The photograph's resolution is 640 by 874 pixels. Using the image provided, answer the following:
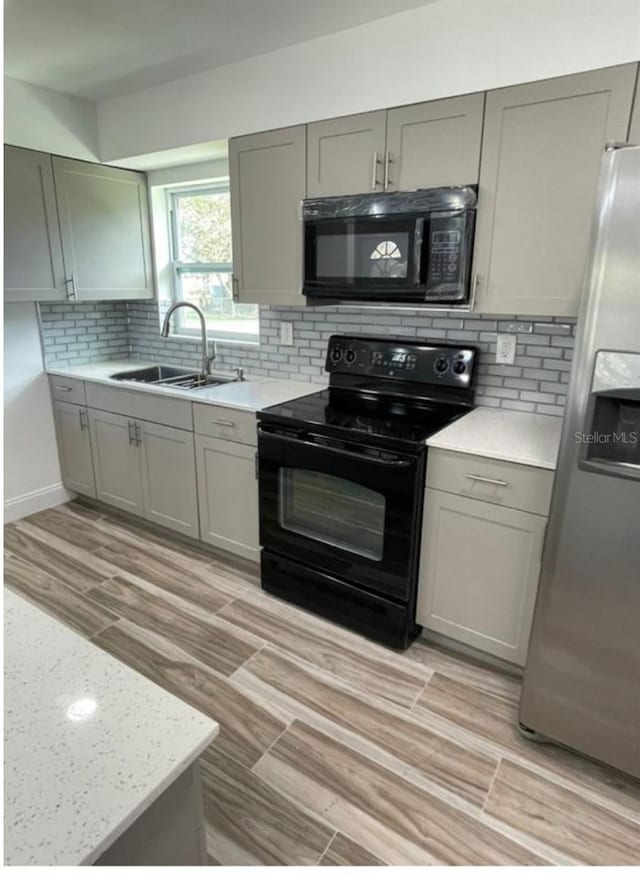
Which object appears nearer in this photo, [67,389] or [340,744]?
[340,744]

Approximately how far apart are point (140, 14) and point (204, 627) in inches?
101

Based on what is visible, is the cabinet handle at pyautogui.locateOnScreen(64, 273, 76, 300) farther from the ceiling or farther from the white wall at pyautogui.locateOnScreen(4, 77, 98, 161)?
the ceiling

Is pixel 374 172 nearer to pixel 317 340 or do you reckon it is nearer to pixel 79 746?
pixel 317 340

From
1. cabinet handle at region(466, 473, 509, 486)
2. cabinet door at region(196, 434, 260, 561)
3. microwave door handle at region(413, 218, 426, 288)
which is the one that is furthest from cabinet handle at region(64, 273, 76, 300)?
cabinet handle at region(466, 473, 509, 486)

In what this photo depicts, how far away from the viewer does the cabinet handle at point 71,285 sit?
3.09 meters

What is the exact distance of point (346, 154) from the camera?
2.21 metres

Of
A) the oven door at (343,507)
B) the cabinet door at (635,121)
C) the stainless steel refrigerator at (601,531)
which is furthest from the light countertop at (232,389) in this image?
the cabinet door at (635,121)

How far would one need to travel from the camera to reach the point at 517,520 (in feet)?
6.07

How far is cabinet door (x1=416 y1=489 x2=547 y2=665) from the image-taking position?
6.14ft

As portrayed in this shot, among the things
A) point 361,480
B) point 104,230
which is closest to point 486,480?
point 361,480

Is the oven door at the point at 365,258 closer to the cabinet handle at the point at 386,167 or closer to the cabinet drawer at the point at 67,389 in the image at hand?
the cabinet handle at the point at 386,167

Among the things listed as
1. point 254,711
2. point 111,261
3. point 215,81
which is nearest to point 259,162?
point 215,81

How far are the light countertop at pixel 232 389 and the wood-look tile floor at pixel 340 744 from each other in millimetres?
948

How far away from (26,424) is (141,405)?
3.22 ft
